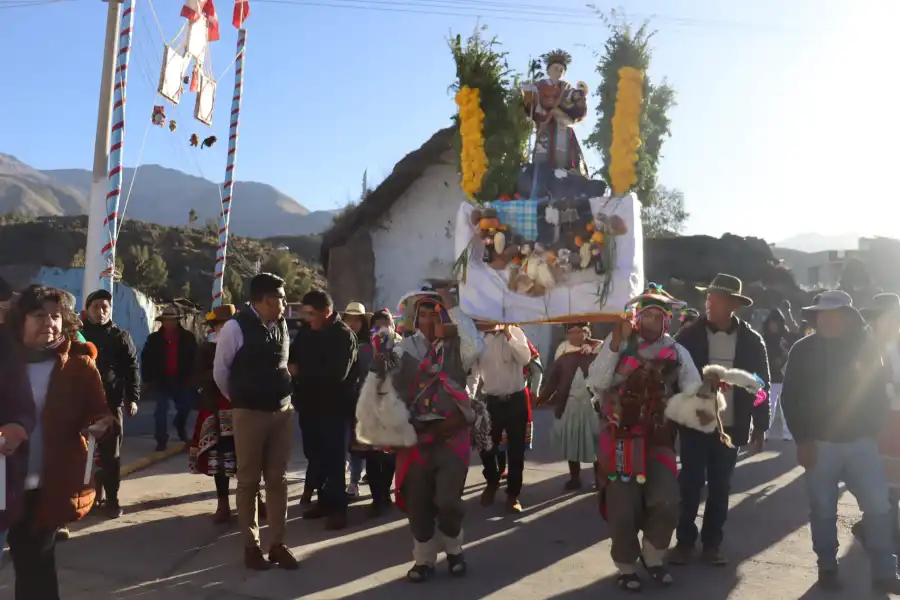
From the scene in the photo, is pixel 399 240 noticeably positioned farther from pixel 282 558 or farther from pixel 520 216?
pixel 282 558

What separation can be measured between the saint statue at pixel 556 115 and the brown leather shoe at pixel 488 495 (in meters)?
2.92

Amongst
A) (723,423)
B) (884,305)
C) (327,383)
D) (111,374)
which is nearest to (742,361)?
(723,423)

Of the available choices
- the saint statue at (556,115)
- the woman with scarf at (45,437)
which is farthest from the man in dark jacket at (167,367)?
the woman with scarf at (45,437)

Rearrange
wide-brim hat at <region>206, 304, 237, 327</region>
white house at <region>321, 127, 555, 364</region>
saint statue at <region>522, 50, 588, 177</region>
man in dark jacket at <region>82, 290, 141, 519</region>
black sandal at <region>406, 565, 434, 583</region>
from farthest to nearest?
white house at <region>321, 127, 555, 364</region>, saint statue at <region>522, 50, 588, 177</region>, wide-brim hat at <region>206, 304, 237, 327</region>, man in dark jacket at <region>82, 290, 141, 519</region>, black sandal at <region>406, 565, 434, 583</region>

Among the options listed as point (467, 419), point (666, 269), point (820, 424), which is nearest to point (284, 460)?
point (467, 419)

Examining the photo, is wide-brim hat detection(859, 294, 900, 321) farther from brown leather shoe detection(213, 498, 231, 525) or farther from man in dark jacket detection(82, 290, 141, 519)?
man in dark jacket detection(82, 290, 141, 519)

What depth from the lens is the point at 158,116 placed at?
31.7 ft

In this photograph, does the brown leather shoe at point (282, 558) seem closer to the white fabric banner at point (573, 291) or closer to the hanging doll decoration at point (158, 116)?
the white fabric banner at point (573, 291)

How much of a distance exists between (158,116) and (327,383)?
17.7 feet

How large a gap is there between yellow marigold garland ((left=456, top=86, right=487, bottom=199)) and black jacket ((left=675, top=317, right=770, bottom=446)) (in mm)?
2332

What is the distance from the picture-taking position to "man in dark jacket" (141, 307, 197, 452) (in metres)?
9.33

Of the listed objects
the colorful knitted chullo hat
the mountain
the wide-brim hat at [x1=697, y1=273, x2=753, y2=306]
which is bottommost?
the colorful knitted chullo hat

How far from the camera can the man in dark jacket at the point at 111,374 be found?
620 cm

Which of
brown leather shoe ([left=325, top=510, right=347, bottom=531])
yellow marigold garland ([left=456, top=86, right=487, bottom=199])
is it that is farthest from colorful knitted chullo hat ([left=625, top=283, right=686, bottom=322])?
A: brown leather shoe ([left=325, top=510, right=347, bottom=531])
